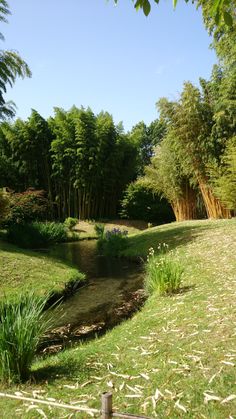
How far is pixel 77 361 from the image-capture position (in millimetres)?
3400

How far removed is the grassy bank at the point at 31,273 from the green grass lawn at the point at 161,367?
95.8 inches

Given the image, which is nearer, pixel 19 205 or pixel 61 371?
pixel 61 371

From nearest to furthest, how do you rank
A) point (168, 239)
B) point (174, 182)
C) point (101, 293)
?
1. point (101, 293)
2. point (168, 239)
3. point (174, 182)

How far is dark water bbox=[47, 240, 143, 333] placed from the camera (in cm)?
558

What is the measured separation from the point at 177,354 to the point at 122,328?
4.73ft

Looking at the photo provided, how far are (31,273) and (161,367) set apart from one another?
488 cm

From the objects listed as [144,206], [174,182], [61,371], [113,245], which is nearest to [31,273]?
[61,371]

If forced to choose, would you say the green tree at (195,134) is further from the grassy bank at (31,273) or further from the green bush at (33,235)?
the grassy bank at (31,273)

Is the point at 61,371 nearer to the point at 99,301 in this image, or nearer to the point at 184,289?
the point at 184,289

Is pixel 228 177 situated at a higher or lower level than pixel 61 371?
higher

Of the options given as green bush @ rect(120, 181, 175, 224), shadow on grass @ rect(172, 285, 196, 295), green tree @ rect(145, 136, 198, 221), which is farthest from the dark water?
green bush @ rect(120, 181, 175, 224)

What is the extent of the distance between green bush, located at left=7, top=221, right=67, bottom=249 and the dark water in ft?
4.53

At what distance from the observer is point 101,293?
6.99m

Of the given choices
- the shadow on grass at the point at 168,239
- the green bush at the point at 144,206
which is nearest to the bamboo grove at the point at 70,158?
the green bush at the point at 144,206
